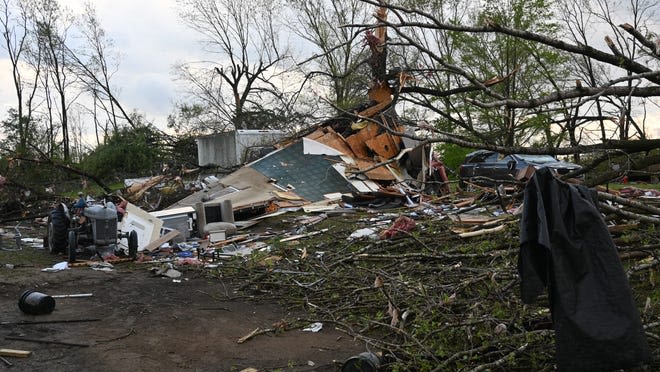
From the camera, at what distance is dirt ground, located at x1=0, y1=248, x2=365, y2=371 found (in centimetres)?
428

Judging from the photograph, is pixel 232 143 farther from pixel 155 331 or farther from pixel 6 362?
pixel 6 362

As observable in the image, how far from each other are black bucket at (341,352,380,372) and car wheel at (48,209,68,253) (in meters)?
6.97

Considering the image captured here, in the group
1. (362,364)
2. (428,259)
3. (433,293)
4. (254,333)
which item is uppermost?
(428,259)

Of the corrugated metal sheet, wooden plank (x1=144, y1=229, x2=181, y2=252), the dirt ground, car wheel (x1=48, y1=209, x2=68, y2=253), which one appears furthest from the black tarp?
the corrugated metal sheet

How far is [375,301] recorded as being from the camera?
216 inches

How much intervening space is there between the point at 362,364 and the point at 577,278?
1.52m

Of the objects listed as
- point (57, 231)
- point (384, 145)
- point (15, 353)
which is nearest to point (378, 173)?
point (384, 145)

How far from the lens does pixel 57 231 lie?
9.22 metres

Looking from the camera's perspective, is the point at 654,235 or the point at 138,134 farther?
Answer: the point at 138,134

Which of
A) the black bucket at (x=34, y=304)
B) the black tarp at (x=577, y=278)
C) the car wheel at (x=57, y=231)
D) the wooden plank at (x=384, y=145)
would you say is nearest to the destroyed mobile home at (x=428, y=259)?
the black tarp at (x=577, y=278)

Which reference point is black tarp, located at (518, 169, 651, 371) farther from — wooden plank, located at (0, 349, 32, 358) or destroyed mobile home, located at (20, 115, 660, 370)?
wooden plank, located at (0, 349, 32, 358)

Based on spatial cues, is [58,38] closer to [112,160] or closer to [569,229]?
[112,160]

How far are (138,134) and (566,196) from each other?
19.8 metres

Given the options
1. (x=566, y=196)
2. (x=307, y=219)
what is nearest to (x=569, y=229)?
(x=566, y=196)
